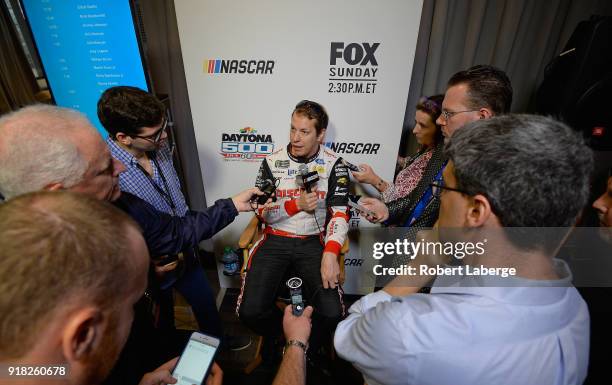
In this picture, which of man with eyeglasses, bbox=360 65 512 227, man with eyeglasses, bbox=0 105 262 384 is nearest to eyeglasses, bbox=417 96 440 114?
man with eyeglasses, bbox=360 65 512 227

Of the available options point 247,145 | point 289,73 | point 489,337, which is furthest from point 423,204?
point 247,145

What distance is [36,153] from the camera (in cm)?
100

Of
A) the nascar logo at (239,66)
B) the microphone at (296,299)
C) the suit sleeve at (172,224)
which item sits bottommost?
the microphone at (296,299)

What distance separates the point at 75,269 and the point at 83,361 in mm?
218

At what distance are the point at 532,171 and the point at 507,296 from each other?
13.3 inches

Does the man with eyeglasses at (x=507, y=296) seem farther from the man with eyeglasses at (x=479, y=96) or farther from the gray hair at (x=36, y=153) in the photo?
the gray hair at (x=36, y=153)

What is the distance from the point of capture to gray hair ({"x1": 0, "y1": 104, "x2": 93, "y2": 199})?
0.98 m

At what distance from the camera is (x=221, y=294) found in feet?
9.74

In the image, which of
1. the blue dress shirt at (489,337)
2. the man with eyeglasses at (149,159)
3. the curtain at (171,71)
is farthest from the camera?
the curtain at (171,71)

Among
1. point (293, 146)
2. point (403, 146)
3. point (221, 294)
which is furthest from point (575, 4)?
point (221, 294)

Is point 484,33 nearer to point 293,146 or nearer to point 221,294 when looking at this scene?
point 293,146

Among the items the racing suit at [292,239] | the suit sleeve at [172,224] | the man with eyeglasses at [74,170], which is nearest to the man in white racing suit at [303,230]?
the racing suit at [292,239]

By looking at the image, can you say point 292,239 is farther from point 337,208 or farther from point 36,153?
point 36,153

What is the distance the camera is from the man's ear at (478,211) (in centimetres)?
81
